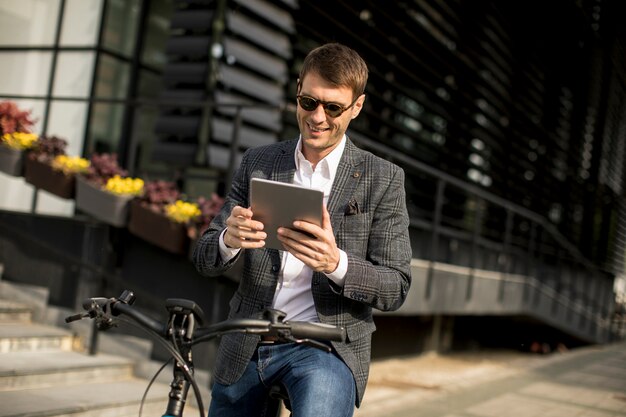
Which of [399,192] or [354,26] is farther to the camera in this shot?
[354,26]

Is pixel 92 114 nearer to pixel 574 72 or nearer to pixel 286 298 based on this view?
pixel 286 298

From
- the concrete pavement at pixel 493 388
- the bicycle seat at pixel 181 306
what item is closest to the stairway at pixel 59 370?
the concrete pavement at pixel 493 388

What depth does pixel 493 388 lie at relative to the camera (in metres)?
8.05

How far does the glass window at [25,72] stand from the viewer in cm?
867

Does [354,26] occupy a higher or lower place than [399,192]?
higher

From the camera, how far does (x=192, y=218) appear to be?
19.7 feet

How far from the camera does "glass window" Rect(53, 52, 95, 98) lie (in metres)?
8.38

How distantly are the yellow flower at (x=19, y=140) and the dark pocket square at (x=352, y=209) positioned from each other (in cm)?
518

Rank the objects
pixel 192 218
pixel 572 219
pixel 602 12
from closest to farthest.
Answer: pixel 192 218
pixel 602 12
pixel 572 219

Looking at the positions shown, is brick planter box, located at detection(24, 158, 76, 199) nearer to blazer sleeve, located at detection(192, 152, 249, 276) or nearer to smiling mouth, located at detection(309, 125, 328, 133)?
blazer sleeve, located at detection(192, 152, 249, 276)

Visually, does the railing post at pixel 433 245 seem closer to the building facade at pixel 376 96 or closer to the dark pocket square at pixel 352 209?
the building facade at pixel 376 96

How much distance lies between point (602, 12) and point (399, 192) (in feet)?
51.3

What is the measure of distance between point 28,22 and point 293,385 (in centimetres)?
763

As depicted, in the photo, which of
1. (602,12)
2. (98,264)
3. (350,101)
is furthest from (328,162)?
(602,12)
